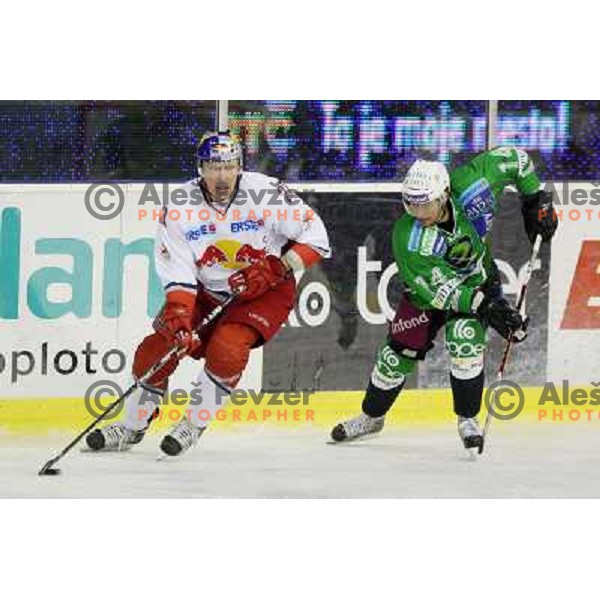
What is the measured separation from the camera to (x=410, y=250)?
6680mm

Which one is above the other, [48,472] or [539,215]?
[539,215]

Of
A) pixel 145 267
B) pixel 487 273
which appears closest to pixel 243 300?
pixel 145 267

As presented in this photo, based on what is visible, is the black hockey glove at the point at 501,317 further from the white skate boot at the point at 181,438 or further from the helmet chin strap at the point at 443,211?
the white skate boot at the point at 181,438

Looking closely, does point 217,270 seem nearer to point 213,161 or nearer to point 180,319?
point 180,319

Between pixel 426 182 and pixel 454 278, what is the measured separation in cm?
29

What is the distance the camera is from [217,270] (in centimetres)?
658

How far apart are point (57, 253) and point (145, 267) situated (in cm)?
26

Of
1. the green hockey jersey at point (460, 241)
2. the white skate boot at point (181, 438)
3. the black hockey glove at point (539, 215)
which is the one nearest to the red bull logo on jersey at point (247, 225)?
the green hockey jersey at point (460, 241)

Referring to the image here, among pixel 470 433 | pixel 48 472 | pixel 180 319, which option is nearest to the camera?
pixel 48 472

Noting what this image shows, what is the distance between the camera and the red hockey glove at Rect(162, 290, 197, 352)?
660 cm

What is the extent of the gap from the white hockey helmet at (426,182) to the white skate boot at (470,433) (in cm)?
66

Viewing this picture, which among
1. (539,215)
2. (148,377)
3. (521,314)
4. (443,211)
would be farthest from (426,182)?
(148,377)

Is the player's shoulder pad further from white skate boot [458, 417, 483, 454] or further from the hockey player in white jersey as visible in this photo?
white skate boot [458, 417, 483, 454]
